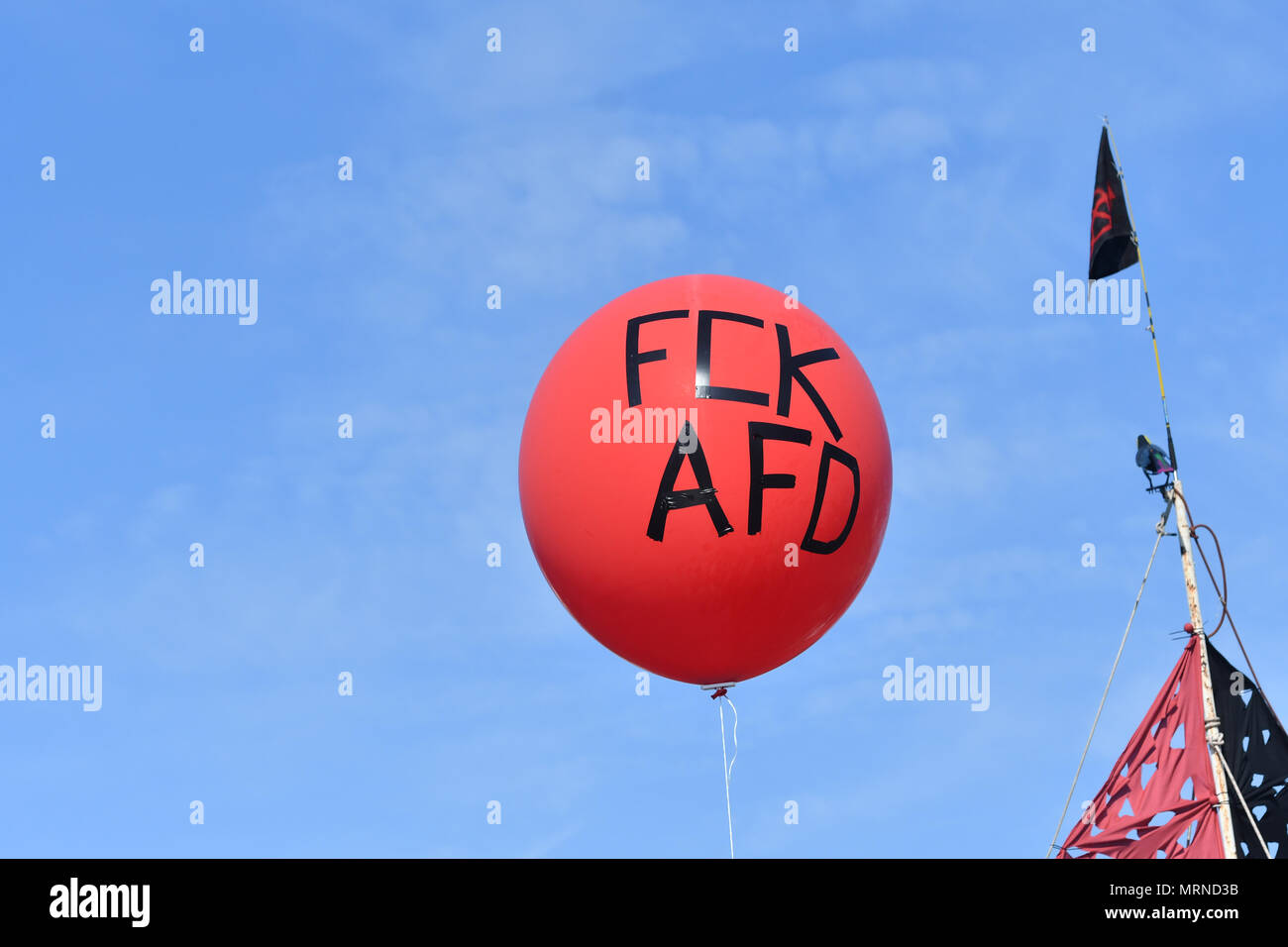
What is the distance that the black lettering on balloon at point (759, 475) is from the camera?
12281 millimetres

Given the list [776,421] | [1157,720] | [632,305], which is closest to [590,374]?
[632,305]

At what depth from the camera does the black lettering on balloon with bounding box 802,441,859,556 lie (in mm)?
12562

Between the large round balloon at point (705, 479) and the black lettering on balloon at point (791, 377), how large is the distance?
2cm

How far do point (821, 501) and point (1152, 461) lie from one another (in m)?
9.12

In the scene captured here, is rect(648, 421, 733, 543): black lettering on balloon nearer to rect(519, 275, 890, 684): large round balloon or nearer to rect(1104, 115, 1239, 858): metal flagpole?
rect(519, 275, 890, 684): large round balloon

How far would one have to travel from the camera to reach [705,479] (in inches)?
481

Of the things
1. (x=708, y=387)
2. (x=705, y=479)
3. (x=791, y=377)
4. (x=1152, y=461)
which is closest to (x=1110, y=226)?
(x=1152, y=461)

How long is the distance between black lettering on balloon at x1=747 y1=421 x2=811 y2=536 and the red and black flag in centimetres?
914

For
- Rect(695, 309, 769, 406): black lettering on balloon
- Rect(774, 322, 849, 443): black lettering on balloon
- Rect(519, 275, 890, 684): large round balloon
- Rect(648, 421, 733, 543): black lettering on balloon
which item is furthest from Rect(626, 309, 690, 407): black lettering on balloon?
Rect(774, 322, 849, 443): black lettering on balloon
